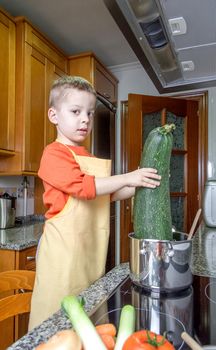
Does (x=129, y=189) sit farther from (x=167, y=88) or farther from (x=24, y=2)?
(x=24, y=2)

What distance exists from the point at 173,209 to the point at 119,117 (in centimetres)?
99

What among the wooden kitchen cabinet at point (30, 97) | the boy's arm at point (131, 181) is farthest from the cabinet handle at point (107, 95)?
the boy's arm at point (131, 181)

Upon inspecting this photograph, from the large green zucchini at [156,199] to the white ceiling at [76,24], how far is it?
1.38 meters

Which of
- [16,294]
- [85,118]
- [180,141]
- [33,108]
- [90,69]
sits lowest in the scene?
[16,294]

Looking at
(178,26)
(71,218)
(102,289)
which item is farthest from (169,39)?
(102,289)

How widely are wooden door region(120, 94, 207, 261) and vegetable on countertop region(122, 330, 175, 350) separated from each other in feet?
6.11

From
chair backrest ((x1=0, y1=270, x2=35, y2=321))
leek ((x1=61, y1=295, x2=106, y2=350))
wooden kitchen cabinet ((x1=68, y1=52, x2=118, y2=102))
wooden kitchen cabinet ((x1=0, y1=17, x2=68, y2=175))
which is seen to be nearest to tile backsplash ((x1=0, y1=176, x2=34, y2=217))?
wooden kitchen cabinet ((x1=0, y1=17, x2=68, y2=175))

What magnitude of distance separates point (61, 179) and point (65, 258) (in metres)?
0.19

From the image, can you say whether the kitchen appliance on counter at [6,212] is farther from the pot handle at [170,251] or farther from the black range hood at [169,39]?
the pot handle at [170,251]

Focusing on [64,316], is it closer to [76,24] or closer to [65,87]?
[65,87]

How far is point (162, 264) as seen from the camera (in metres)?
0.51

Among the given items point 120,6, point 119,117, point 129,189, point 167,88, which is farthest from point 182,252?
point 119,117

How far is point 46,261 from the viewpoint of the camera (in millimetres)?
687

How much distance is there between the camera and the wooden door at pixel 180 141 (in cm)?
214
